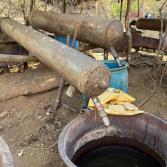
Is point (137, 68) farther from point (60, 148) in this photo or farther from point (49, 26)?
point (60, 148)

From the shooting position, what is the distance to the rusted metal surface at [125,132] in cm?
318

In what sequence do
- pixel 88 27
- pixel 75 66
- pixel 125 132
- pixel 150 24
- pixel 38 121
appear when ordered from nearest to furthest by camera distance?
pixel 75 66, pixel 125 132, pixel 38 121, pixel 88 27, pixel 150 24

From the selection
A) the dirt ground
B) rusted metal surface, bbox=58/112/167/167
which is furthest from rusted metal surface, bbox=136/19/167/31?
rusted metal surface, bbox=58/112/167/167

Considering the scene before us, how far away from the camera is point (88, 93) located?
2.81 metres

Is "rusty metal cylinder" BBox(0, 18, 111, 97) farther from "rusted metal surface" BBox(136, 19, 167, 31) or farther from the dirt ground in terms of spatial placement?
"rusted metal surface" BBox(136, 19, 167, 31)

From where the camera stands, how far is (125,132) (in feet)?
11.6

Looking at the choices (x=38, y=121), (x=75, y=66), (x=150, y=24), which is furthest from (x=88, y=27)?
(x=150, y=24)

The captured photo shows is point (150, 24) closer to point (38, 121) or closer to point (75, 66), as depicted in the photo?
point (38, 121)

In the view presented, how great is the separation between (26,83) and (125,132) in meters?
2.17

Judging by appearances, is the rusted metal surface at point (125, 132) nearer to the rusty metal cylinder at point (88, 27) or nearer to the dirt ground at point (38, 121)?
the dirt ground at point (38, 121)

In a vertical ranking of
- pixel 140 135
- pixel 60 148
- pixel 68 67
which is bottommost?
pixel 140 135

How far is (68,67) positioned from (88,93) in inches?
15.1

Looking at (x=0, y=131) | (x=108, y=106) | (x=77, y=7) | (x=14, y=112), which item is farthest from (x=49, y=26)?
(x=77, y=7)

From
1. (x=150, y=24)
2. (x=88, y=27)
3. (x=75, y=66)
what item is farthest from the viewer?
(x=150, y=24)
